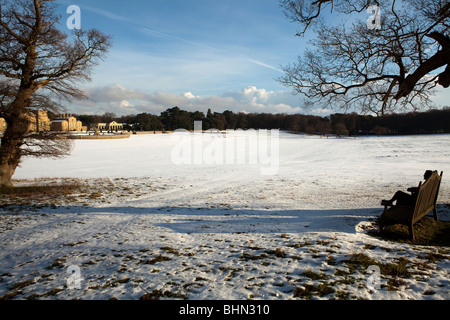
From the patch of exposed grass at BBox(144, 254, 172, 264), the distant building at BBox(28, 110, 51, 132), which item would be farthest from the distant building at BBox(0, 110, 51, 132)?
the patch of exposed grass at BBox(144, 254, 172, 264)

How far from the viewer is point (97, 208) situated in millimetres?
9758

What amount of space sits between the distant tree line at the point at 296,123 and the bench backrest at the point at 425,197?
6014 centimetres

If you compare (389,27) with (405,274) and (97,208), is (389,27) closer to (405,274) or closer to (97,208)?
(405,274)

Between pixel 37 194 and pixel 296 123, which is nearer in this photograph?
pixel 37 194

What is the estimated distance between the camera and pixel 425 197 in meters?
6.53

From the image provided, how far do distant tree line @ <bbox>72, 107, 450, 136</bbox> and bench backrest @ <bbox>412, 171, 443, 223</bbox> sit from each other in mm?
60141

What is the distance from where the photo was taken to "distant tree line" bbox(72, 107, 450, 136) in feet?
271

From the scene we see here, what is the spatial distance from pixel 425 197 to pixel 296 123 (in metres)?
109

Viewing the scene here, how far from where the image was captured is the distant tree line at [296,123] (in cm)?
8259
